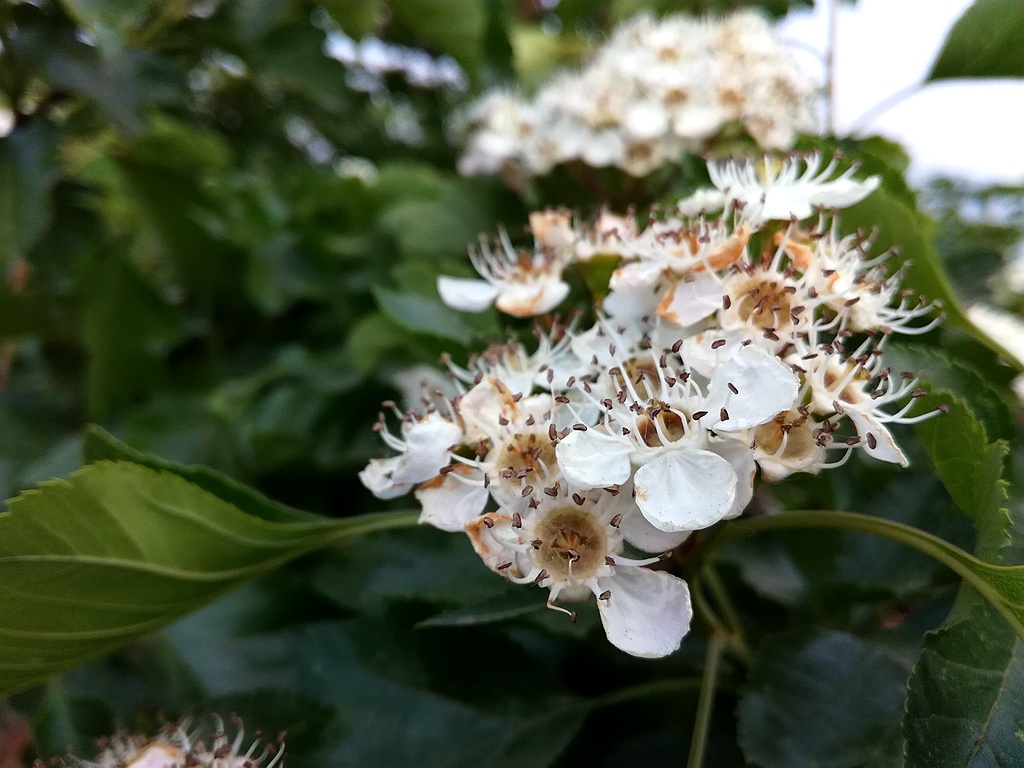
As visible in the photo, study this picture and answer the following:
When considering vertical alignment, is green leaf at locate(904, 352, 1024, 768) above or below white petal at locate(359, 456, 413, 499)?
below

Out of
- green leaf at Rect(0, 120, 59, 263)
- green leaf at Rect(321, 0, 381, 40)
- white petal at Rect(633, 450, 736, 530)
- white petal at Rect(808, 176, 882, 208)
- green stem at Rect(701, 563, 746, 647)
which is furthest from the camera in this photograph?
green leaf at Rect(321, 0, 381, 40)

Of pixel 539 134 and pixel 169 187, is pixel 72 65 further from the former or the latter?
pixel 539 134

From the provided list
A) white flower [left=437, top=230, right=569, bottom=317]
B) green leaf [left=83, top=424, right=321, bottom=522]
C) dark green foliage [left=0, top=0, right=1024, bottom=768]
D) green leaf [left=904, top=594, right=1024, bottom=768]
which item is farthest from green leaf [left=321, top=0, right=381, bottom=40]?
green leaf [left=904, top=594, right=1024, bottom=768]

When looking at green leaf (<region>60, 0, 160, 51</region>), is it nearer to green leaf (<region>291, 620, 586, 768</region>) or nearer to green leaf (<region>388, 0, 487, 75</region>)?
green leaf (<region>388, 0, 487, 75</region>)

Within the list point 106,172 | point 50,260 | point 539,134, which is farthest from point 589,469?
point 106,172

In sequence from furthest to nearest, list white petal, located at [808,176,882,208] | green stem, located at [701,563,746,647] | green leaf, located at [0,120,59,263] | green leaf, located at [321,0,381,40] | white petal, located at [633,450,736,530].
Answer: green leaf, located at [321,0,381,40]
green leaf, located at [0,120,59,263]
green stem, located at [701,563,746,647]
white petal, located at [808,176,882,208]
white petal, located at [633,450,736,530]

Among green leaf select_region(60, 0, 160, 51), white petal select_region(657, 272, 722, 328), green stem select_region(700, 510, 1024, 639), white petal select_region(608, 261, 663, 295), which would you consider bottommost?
green stem select_region(700, 510, 1024, 639)

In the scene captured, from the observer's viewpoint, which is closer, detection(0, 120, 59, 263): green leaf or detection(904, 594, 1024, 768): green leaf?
detection(904, 594, 1024, 768): green leaf
